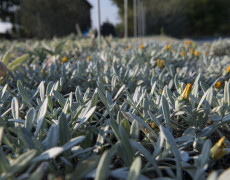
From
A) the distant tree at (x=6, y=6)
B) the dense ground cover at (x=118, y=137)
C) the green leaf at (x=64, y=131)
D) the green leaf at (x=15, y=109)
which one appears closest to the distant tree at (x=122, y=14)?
the distant tree at (x=6, y=6)

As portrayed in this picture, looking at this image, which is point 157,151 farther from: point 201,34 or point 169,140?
point 201,34

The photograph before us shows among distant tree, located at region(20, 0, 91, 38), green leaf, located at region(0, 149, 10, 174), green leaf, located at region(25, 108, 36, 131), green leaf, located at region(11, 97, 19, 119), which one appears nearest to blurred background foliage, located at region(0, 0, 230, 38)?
distant tree, located at region(20, 0, 91, 38)

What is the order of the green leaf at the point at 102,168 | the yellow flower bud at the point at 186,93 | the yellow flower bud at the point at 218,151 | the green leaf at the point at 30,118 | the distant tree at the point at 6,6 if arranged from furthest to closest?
the distant tree at the point at 6,6, the yellow flower bud at the point at 186,93, the green leaf at the point at 30,118, the yellow flower bud at the point at 218,151, the green leaf at the point at 102,168

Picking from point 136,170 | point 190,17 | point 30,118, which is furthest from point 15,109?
point 190,17

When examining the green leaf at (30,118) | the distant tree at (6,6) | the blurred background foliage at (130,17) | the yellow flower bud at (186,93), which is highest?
the blurred background foliage at (130,17)

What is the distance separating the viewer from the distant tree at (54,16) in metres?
10.5

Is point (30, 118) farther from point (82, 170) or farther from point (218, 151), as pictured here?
point (218, 151)

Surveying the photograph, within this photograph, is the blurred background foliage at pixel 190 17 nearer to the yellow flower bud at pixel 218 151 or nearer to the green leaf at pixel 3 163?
the yellow flower bud at pixel 218 151

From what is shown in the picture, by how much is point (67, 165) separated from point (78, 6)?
11044mm

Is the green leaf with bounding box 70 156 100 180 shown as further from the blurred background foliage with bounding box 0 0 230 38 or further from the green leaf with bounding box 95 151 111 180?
the blurred background foliage with bounding box 0 0 230 38

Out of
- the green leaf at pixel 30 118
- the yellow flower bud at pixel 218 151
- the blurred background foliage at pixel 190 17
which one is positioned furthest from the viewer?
the blurred background foliage at pixel 190 17

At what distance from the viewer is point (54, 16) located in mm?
11383

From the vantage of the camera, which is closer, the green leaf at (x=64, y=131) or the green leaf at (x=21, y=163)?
the green leaf at (x=21, y=163)

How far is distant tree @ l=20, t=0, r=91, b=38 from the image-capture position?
10.5 meters
